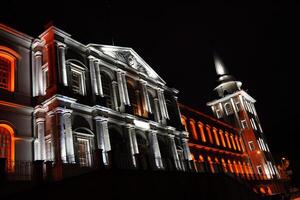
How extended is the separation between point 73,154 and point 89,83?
579 cm

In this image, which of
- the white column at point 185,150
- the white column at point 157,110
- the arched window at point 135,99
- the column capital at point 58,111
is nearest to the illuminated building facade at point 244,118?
the white column at point 185,150

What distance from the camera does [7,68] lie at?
1781 cm

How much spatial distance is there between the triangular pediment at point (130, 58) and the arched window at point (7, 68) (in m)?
5.51

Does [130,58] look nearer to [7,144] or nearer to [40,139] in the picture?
[40,139]

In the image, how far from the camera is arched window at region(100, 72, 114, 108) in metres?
22.3

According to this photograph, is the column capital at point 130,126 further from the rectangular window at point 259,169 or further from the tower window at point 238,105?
the tower window at point 238,105

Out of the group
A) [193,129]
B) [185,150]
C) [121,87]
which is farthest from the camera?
[193,129]

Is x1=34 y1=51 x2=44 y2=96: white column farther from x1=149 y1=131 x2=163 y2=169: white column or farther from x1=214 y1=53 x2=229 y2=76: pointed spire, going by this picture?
x1=214 y1=53 x2=229 y2=76: pointed spire

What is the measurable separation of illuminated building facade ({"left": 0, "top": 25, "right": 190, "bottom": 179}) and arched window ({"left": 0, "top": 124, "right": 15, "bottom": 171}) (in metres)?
0.05

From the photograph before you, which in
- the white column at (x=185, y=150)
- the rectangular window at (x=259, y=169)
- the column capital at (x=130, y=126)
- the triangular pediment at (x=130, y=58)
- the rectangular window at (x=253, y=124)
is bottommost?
the rectangular window at (x=259, y=169)

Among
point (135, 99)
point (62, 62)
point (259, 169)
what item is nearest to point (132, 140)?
point (135, 99)

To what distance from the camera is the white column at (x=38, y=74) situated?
18.7m

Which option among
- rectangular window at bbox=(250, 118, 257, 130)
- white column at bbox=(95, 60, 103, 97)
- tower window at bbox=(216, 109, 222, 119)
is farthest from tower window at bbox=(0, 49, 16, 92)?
rectangular window at bbox=(250, 118, 257, 130)

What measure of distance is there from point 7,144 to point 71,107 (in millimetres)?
4094
